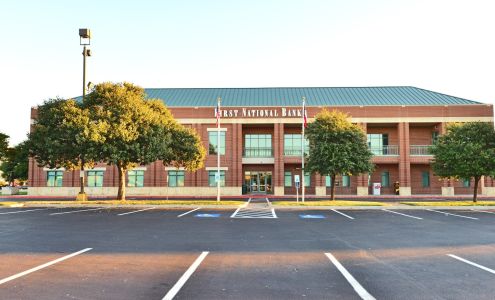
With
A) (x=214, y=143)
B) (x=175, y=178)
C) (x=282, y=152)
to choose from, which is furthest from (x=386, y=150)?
(x=175, y=178)

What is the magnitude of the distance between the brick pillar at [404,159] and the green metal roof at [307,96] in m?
3.24

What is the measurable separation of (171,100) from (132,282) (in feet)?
139

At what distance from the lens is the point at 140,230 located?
529 inches

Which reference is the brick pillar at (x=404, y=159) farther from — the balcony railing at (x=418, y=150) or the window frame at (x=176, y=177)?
the window frame at (x=176, y=177)

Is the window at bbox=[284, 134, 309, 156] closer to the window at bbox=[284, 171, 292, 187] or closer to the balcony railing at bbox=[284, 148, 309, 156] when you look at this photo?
the balcony railing at bbox=[284, 148, 309, 156]

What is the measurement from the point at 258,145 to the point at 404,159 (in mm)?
16288

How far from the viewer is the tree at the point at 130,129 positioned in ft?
82.4

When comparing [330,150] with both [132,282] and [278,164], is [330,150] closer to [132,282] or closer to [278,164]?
[278,164]

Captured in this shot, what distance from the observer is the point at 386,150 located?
1725 inches

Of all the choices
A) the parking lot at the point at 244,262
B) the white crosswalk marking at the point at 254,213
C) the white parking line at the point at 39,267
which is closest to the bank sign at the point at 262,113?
the white crosswalk marking at the point at 254,213

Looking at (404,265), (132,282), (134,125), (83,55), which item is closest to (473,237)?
(404,265)

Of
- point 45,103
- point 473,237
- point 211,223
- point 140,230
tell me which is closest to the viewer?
point 473,237

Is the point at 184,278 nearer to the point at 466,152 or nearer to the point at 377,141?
the point at 466,152

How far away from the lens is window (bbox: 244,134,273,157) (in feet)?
144
